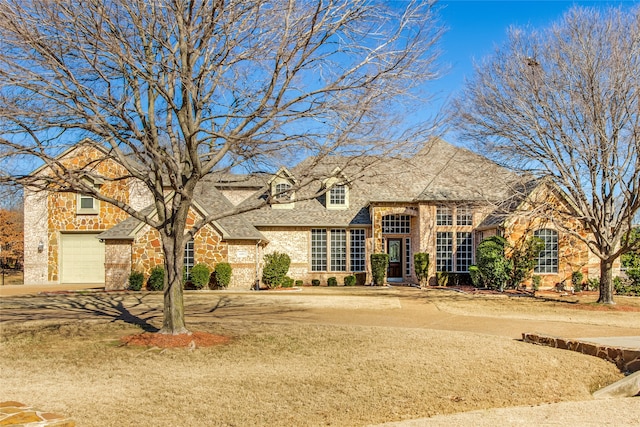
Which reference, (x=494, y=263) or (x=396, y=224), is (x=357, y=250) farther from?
(x=494, y=263)

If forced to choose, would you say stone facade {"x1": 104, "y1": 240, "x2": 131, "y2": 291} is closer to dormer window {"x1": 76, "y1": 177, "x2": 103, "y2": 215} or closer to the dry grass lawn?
dormer window {"x1": 76, "y1": 177, "x2": 103, "y2": 215}

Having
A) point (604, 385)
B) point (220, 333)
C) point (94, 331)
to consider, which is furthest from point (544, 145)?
point (94, 331)

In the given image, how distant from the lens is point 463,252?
2722 centimetres

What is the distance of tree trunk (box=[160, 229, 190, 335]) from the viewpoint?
11383 millimetres

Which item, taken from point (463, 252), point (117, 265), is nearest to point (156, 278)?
point (117, 265)

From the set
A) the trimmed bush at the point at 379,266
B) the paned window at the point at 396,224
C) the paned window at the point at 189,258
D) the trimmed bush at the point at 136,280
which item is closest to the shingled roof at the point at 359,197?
the paned window at the point at 396,224

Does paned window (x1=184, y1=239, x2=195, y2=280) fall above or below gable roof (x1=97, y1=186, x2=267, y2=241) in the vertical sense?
below

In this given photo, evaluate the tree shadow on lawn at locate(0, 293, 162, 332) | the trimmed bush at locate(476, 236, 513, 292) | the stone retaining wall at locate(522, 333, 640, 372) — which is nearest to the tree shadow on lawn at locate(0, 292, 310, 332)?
the tree shadow on lawn at locate(0, 293, 162, 332)

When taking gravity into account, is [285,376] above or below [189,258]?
below

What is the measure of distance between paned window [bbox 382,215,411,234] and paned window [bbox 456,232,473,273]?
8.31 feet

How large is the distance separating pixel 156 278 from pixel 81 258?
9.10 m

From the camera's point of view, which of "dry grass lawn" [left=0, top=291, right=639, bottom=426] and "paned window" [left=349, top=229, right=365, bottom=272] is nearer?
"dry grass lawn" [left=0, top=291, right=639, bottom=426]

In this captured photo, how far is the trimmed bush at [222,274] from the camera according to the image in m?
23.5


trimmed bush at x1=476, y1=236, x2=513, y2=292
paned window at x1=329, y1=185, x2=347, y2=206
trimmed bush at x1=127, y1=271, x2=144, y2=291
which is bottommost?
Answer: trimmed bush at x1=127, y1=271, x2=144, y2=291
